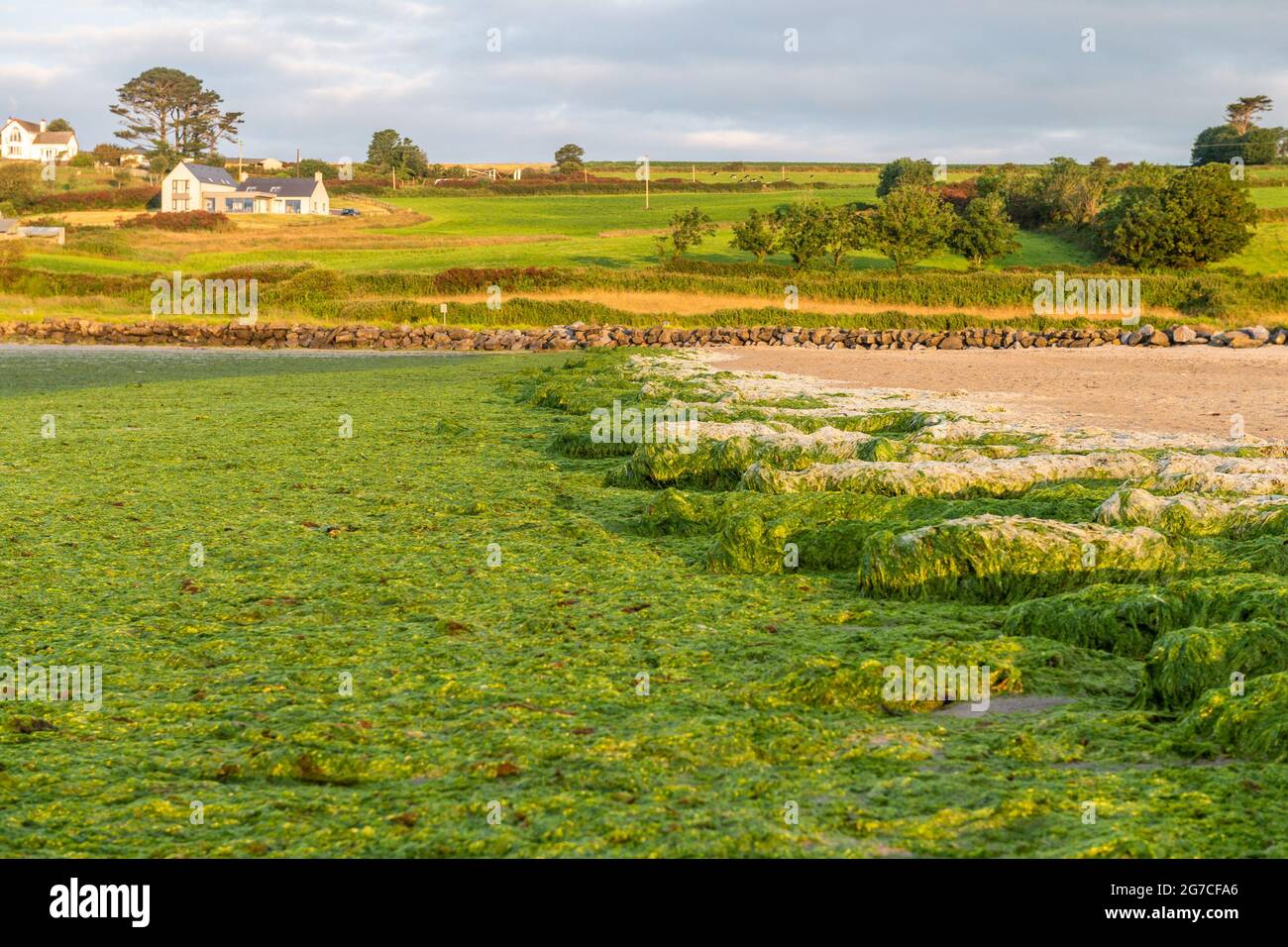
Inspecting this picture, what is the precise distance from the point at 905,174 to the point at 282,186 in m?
50.6

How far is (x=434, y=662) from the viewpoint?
6.65 metres

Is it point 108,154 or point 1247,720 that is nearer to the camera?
point 1247,720

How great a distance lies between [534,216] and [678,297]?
122 ft

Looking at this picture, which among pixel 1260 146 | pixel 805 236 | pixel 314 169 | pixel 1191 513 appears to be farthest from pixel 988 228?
pixel 314 169

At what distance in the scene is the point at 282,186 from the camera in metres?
99.8

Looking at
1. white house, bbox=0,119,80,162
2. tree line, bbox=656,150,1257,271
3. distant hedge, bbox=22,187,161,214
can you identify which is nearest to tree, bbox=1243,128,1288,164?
tree line, bbox=656,150,1257,271

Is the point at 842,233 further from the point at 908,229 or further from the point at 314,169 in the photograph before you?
the point at 314,169

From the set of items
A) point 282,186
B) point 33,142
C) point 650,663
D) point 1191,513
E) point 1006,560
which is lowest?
point 650,663

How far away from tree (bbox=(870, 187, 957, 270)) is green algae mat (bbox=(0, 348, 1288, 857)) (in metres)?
50.0

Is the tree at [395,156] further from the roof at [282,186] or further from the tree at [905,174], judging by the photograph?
the tree at [905,174]

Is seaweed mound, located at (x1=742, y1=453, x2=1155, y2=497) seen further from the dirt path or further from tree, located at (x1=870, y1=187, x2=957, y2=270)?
tree, located at (x1=870, y1=187, x2=957, y2=270)

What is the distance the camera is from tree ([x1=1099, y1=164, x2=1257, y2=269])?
5866 centimetres
